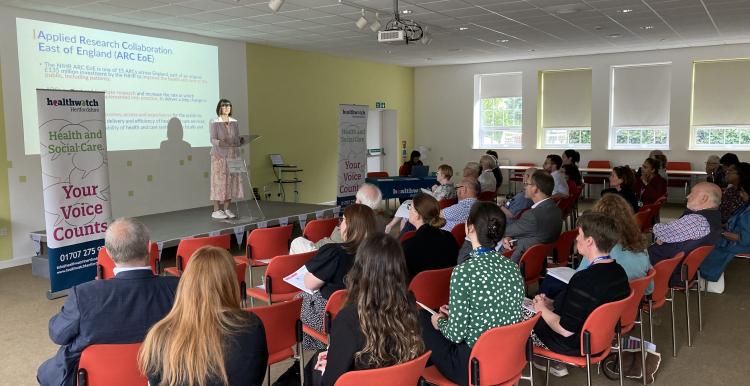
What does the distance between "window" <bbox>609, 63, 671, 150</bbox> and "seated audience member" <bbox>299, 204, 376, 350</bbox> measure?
11.3 metres

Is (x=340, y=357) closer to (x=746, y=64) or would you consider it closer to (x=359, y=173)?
(x=359, y=173)

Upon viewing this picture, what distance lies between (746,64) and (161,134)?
1123cm

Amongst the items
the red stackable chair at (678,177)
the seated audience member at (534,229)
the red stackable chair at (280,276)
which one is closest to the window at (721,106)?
the red stackable chair at (678,177)

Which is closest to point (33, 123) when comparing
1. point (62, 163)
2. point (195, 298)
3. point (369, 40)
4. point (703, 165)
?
point (62, 163)

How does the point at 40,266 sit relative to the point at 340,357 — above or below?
below

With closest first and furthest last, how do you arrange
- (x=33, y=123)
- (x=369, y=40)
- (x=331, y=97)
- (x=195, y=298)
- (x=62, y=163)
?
(x=195, y=298) < (x=62, y=163) < (x=33, y=123) < (x=369, y=40) < (x=331, y=97)

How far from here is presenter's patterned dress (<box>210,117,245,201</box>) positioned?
7.66 m

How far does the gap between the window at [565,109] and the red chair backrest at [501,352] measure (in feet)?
38.8

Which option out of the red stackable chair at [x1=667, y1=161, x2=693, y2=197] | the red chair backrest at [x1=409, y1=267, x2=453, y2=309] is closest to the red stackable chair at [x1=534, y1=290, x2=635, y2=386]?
the red chair backrest at [x1=409, y1=267, x2=453, y2=309]

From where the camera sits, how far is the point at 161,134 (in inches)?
365

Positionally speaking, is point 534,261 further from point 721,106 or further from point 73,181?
point 721,106

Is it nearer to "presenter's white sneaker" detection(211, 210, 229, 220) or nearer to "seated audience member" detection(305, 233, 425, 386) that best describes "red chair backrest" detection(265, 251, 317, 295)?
"seated audience member" detection(305, 233, 425, 386)

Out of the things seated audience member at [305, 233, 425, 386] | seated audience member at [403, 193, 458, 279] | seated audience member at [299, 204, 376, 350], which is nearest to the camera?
seated audience member at [305, 233, 425, 386]

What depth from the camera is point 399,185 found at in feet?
34.4
